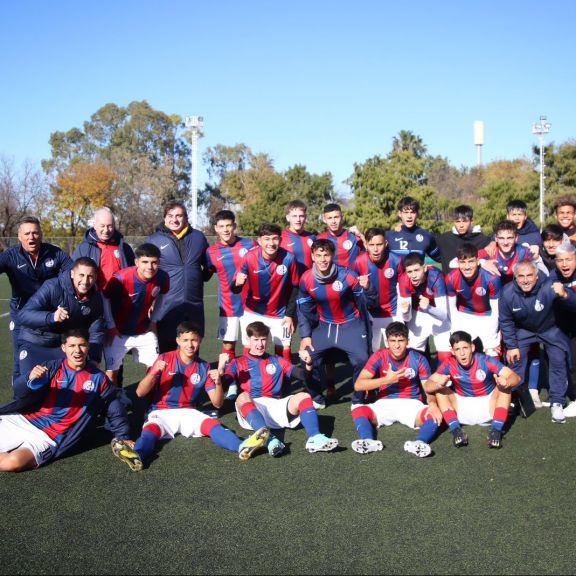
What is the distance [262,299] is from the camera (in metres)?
6.36

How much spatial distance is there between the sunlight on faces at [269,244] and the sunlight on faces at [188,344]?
1199mm

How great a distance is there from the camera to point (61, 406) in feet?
15.7

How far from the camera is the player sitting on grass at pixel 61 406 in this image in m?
4.64

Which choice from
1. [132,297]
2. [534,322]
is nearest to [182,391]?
[132,297]

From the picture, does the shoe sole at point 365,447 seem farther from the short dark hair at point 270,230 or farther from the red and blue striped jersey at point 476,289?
the short dark hair at point 270,230

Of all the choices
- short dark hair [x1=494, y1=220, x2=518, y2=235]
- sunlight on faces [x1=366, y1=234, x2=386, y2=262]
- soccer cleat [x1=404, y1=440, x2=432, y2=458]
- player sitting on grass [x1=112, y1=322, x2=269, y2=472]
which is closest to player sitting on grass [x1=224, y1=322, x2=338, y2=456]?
player sitting on grass [x1=112, y1=322, x2=269, y2=472]

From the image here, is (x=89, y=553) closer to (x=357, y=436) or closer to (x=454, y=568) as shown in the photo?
(x=454, y=568)

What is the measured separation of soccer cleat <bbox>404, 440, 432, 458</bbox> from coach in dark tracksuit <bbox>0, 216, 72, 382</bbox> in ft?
10.7

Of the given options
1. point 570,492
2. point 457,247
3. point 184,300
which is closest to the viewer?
point 570,492

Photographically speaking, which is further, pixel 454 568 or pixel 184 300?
pixel 184 300

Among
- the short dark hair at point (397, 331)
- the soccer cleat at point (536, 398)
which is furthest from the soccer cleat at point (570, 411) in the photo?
the short dark hair at point (397, 331)

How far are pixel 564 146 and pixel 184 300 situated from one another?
36.7 metres

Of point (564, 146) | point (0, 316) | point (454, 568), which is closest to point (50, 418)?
point (454, 568)

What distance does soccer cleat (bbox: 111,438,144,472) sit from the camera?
4.48 m
